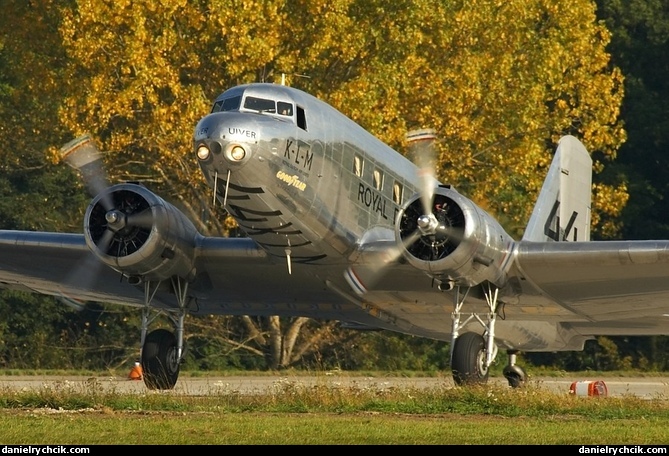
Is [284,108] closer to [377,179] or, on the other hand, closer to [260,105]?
[260,105]

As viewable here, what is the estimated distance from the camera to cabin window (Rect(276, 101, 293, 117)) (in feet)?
59.7

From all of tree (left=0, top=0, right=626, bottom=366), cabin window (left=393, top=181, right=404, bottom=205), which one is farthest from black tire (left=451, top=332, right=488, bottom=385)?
tree (left=0, top=0, right=626, bottom=366)

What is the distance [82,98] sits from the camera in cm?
3119

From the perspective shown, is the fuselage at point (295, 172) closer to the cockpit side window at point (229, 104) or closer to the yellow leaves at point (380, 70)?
the cockpit side window at point (229, 104)

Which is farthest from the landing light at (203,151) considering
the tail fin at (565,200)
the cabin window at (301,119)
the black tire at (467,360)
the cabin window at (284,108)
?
the tail fin at (565,200)

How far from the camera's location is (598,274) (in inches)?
756

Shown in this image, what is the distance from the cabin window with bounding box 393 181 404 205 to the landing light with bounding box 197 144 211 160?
168 inches

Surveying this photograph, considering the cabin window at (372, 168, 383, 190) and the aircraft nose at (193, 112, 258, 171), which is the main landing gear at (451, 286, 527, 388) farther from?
the aircraft nose at (193, 112, 258, 171)

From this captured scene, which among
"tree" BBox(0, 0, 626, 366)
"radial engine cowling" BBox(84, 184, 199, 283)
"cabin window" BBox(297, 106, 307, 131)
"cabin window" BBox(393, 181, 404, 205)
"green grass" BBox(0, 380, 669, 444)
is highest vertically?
"tree" BBox(0, 0, 626, 366)

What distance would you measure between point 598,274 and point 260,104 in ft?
18.3

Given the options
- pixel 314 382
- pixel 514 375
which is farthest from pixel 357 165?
pixel 314 382

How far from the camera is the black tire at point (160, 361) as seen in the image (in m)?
20.1

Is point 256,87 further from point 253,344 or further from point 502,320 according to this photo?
point 253,344
